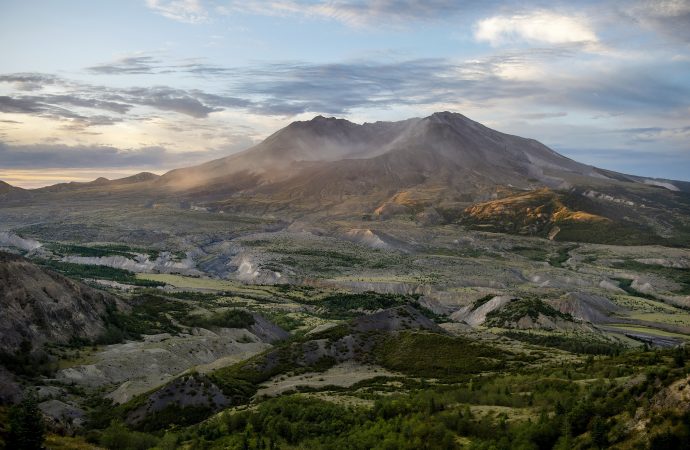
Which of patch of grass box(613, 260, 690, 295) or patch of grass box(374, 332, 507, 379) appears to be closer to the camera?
patch of grass box(374, 332, 507, 379)

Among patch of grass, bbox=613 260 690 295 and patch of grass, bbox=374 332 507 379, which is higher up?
patch of grass, bbox=374 332 507 379

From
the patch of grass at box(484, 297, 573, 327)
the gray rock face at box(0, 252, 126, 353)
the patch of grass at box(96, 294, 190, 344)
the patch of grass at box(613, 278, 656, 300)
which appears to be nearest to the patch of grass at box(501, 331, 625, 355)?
the patch of grass at box(484, 297, 573, 327)

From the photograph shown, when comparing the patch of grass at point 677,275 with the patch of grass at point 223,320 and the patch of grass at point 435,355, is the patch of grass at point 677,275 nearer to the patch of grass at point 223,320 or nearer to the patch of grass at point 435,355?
the patch of grass at point 223,320

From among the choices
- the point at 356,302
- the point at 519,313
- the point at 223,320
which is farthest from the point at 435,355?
the point at 356,302

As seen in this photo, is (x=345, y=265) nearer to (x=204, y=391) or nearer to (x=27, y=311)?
(x=27, y=311)

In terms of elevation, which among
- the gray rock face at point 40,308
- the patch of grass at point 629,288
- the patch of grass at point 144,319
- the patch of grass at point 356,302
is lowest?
the patch of grass at point 629,288

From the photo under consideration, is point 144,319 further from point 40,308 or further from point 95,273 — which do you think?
point 95,273

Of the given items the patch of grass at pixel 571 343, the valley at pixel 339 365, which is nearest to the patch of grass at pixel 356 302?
the valley at pixel 339 365

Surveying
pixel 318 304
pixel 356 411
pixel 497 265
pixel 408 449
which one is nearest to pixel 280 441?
pixel 356 411

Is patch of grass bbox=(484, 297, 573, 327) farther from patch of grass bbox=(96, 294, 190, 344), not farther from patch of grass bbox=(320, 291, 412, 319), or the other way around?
patch of grass bbox=(96, 294, 190, 344)
